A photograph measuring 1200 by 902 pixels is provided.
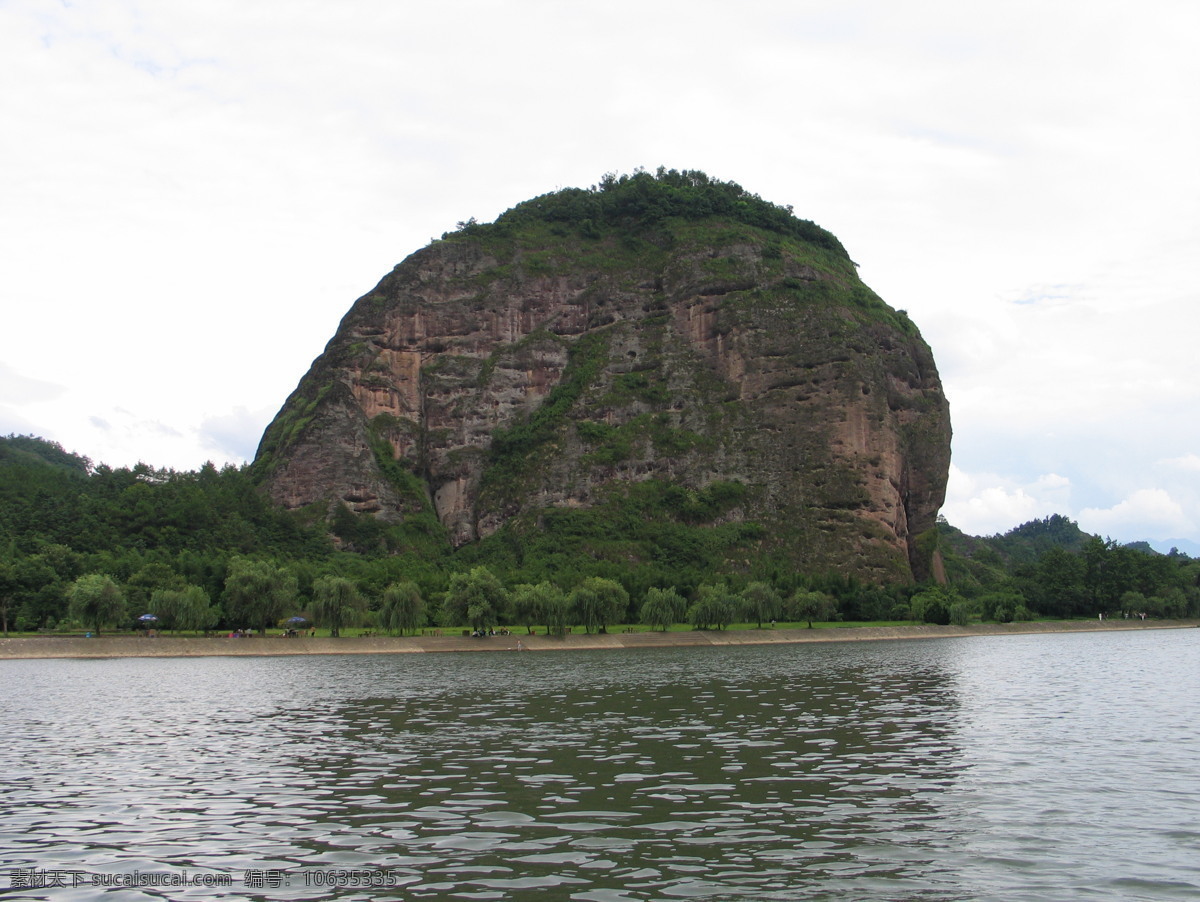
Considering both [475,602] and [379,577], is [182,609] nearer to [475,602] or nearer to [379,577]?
[475,602]

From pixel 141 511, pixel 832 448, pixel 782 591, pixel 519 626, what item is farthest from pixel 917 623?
pixel 141 511

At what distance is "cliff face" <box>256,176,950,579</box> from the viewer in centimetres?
17300

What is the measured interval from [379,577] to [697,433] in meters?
71.5

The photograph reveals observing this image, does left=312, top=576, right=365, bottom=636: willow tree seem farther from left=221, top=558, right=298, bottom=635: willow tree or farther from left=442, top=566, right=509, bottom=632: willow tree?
left=442, top=566, right=509, bottom=632: willow tree

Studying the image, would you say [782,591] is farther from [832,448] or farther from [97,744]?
[97,744]

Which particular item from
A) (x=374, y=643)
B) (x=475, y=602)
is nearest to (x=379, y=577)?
(x=475, y=602)

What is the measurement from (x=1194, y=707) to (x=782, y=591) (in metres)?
99.3

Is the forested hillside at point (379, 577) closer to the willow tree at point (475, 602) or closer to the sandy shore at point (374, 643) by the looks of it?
the willow tree at point (475, 602)

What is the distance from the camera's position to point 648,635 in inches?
4060

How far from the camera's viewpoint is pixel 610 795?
73.4ft

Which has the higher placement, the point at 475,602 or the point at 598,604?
the point at 475,602

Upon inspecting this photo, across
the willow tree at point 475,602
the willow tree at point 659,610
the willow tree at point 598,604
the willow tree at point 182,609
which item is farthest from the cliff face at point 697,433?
the willow tree at point 182,609

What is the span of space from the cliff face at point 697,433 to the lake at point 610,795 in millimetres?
124529

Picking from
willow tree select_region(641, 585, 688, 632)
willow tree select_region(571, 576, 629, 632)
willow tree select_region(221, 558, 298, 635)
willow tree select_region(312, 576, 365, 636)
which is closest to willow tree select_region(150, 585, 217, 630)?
willow tree select_region(221, 558, 298, 635)
